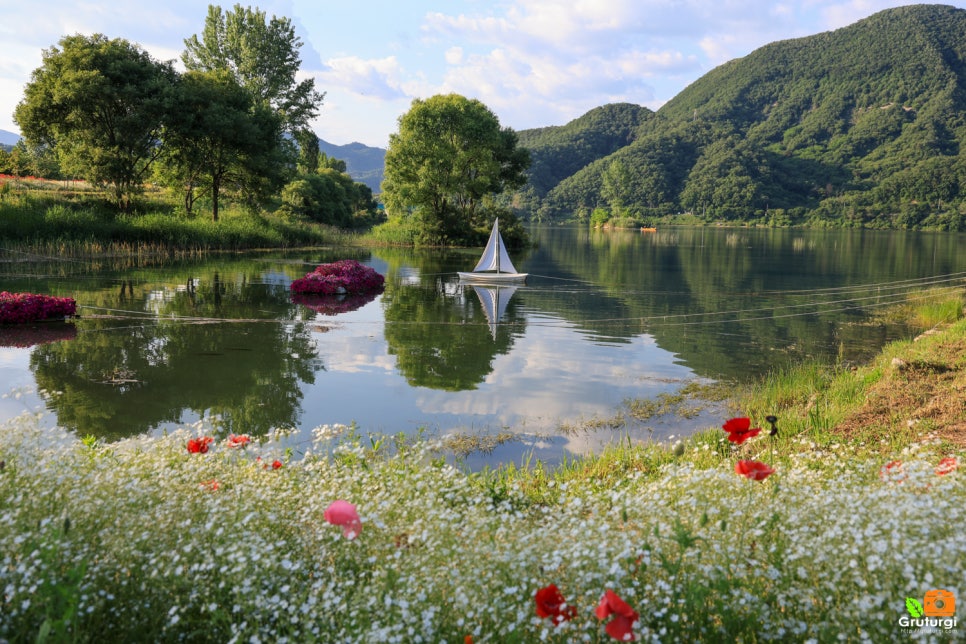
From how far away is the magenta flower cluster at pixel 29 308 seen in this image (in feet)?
58.1

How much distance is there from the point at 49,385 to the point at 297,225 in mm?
45808

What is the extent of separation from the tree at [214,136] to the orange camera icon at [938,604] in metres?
48.4

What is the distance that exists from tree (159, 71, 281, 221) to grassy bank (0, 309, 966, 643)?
4444 cm

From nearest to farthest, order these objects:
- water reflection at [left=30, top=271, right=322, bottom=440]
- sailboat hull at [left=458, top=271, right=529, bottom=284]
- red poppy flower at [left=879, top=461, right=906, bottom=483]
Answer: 1. red poppy flower at [left=879, top=461, right=906, bottom=483]
2. water reflection at [left=30, top=271, right=322, bottom=440]
3. sailboat hull at [left=458, top=271, right=529, bottom=284]

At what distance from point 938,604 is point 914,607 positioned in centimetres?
11

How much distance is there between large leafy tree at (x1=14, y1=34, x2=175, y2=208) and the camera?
38.6 m

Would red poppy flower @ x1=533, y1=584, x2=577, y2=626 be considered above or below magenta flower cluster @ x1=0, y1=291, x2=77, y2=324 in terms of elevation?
below

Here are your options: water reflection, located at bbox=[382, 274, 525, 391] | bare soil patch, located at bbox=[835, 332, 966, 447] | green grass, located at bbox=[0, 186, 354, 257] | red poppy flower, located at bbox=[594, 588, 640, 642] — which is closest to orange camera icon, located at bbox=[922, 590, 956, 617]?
red poppy flower, located at bbox=[594, 588, 640, 642]

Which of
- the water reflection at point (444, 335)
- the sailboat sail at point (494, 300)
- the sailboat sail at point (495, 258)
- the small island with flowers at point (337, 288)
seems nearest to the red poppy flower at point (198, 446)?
the water reflection at point (444, 335)

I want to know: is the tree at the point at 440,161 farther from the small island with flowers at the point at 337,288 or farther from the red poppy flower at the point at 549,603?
the red poppy flower at the point at 549,603

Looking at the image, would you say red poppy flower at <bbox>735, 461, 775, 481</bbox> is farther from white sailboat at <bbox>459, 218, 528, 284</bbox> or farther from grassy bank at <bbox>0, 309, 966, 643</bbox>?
white sailboat at <bbox>459, 218, 528, 284</bbox>

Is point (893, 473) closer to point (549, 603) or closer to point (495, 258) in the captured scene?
point (549, 603)

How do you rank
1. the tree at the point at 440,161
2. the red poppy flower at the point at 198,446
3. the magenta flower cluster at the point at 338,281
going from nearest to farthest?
the red poppy flower at the point at 198,446 < the magenta flower cluster at the point at 338,281 < the tree at the point at 440,161

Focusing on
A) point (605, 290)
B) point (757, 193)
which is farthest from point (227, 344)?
point (757, 193)
